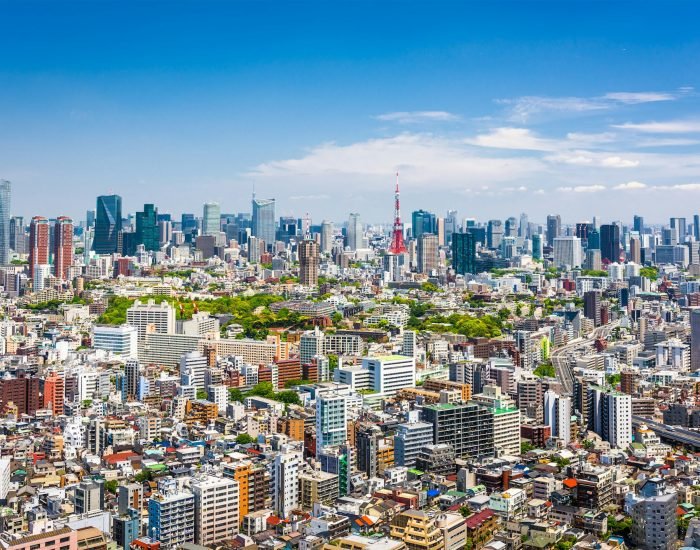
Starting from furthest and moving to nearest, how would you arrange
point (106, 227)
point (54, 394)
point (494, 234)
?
point (494, 234)
point (106, 227)
point (54, 394)

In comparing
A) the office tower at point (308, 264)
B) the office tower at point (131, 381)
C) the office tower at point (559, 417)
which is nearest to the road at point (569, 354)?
the office tower at point (559, 417)

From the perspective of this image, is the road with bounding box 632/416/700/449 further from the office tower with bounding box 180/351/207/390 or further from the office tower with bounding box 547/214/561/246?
the office tower with bounding box 547/214/561/246

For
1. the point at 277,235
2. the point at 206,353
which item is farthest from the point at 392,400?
the point at 277,235

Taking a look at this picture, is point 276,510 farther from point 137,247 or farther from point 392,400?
point 137,247

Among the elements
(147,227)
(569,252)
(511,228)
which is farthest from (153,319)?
(511,228)

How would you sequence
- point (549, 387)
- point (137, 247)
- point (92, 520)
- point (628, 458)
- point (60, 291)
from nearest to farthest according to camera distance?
point (92, 520)
point (628, 458)
point (549, 387)
point (60, 291)
point (137, 247)

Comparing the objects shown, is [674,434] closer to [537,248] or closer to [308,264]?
[308,264]
